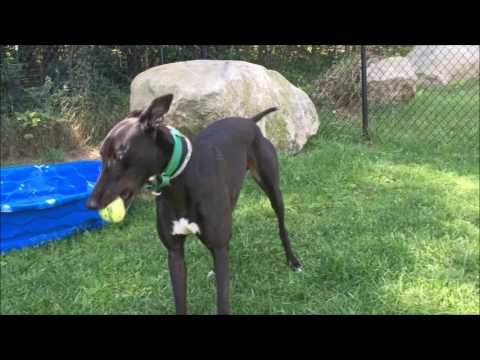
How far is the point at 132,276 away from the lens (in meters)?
3.80

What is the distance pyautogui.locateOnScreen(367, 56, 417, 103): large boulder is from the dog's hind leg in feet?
17.8

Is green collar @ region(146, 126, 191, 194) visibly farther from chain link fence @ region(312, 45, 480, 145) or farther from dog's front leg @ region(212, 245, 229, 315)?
chain link fence @ region(312, 45, 480, 145)

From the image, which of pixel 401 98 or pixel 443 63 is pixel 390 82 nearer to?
pixel 401 98

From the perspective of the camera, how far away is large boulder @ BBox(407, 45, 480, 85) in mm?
10289

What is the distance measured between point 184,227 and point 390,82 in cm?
698

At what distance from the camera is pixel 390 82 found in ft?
28.9

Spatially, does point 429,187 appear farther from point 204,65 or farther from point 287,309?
point 204,65

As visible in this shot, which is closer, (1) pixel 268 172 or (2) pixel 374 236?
(1) pixel 268 172

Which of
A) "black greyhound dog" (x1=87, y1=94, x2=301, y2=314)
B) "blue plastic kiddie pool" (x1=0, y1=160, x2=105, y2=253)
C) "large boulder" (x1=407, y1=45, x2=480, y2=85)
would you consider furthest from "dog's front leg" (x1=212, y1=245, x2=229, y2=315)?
"large boulder" (x1=407, y1=45, x2=480, y2=85)

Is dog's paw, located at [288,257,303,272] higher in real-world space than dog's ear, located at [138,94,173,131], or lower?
lower

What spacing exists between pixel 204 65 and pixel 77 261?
3.18 m

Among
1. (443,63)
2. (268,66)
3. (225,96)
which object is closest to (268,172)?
(225,96)

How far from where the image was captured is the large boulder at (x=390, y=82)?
8.75 meters

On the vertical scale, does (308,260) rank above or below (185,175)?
below
